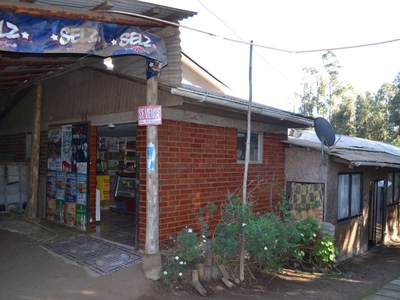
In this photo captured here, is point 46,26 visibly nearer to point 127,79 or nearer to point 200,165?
point 127,79

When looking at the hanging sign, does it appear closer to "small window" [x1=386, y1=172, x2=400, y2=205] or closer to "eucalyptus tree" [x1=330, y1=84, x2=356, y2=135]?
"small window" [x1=386, y1=172, x2=400, y2=205]

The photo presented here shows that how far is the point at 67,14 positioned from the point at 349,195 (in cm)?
815

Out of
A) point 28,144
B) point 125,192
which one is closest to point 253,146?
A: point 125,192

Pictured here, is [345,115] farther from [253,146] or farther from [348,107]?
[253,146]

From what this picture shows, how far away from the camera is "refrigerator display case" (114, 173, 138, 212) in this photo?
10.4 meters

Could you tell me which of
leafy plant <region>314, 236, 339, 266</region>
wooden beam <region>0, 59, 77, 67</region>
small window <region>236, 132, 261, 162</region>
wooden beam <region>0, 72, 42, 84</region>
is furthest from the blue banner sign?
leafy plant <region>314, 236, 339, 266</region>

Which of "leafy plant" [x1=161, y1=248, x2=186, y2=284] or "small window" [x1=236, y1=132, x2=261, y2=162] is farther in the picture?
"small window" [x1=236, y1=132, x2=261, y2=162]

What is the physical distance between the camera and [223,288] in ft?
19.0

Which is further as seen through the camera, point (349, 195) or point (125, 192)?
point (125, 192)

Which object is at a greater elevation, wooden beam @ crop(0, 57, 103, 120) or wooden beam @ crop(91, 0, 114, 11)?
wooden beam @ crop(91, 0, 114, 11)

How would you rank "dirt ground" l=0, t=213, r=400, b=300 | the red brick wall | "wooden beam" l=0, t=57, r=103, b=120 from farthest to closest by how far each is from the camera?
"wooden beam" l=0, t=57, r=103, b=120 → the red brick wall → "dirt ground" l=0, t=213, r=400, b=300

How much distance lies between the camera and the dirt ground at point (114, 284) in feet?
16.5

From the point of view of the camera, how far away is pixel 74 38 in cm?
489

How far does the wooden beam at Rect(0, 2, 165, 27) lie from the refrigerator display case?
588 centimetres
